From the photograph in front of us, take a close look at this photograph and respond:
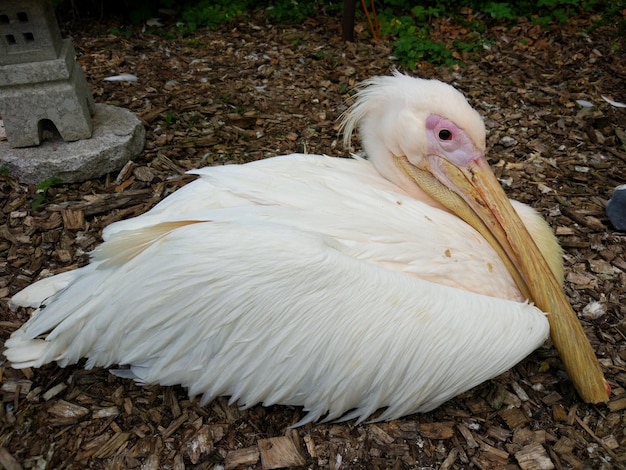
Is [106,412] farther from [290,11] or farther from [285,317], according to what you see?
[290,11]

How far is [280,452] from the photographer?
2012 millimetres

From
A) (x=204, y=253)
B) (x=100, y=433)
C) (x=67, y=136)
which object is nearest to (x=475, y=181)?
(x=204, y=253)

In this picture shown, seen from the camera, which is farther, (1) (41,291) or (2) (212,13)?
(2) (212,13)

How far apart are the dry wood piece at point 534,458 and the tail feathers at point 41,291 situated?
1.99 m

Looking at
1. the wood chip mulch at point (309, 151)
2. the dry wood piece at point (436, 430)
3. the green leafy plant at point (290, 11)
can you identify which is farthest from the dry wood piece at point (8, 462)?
the green leafy plant at point (290, 11)

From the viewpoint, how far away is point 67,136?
3.35m

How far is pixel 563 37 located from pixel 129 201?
4360mm

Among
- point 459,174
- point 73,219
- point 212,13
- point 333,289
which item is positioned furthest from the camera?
point 212,13

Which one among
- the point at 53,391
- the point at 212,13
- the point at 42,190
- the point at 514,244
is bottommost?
the point at 53,391

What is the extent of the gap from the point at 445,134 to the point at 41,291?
1.91 m

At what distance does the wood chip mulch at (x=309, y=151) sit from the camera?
81.0 inches


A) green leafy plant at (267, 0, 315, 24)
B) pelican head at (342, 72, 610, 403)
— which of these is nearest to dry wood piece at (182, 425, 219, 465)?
pelican head at (342, 72, 610, 403)

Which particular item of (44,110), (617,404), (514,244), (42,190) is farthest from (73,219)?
(617,404)

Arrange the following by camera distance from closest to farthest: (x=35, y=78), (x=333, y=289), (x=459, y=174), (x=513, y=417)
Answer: (x=333, y=289), (x=513, y=417), (x=459, y=174), (x=35, y=78)
